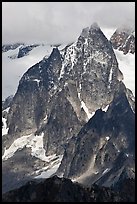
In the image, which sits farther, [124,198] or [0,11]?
[124,198]

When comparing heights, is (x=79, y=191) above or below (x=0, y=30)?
below

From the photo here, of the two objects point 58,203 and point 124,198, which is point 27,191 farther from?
point 124,198

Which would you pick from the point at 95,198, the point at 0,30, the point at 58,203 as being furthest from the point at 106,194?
the point at 0,30

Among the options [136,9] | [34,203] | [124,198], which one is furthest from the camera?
[124,198]

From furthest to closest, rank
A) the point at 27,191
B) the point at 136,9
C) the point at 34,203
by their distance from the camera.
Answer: the point at 27,191
the point at 34,203
the point at 136,9

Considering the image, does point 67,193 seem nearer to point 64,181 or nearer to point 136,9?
point 64,181

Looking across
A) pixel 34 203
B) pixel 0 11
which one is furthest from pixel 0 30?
pixel 34 203
